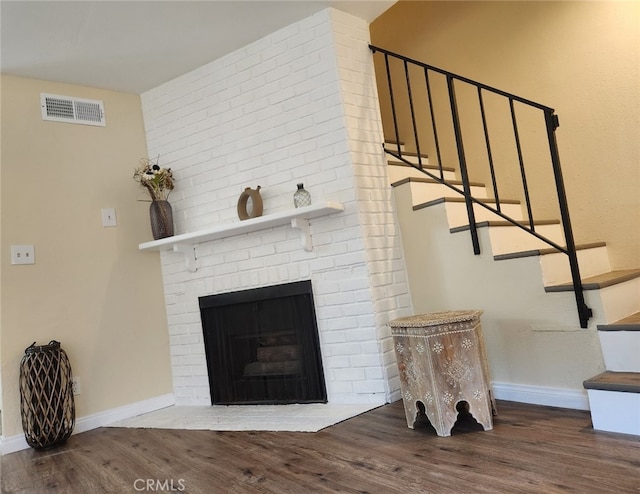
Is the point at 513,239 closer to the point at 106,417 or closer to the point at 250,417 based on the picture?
the point at 250,417

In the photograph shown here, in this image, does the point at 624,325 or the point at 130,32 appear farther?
the point at 130,32

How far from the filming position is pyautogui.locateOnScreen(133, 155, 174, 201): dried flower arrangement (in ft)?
10.7

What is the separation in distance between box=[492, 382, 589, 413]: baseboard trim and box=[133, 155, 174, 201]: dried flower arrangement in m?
2.43

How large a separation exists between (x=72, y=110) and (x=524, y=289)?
306 centimetres

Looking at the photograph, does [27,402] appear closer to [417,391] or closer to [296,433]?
[296,433]

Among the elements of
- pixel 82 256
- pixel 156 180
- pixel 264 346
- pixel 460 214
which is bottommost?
pixel 264 346

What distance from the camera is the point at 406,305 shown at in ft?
9.37

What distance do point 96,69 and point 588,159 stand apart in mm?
3134

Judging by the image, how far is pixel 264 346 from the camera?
10.1 feet

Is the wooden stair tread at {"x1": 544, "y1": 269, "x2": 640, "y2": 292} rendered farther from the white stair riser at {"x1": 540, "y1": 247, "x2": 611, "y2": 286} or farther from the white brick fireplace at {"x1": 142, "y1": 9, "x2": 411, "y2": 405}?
the white brick fireplace at {"x1": 142, "y1": 9, "x2": 411, "y2": 405}

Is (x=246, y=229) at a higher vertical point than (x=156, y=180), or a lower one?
lower

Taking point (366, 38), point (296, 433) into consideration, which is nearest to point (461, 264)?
point (296, 433)

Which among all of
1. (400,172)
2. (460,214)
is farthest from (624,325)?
(400,172)

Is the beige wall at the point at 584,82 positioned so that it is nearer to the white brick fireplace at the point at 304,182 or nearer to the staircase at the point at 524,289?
the staircase at the point at 524,289
